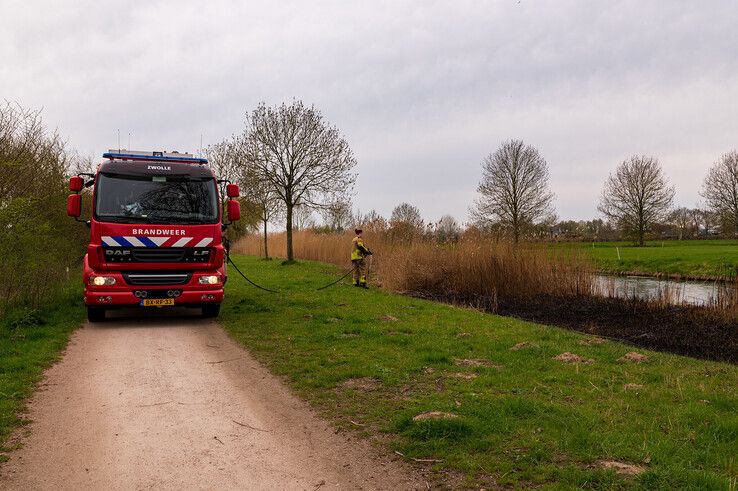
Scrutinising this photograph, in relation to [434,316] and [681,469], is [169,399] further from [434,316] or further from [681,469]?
[434,316]

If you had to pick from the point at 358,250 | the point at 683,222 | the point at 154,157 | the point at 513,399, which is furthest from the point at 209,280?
the point at 683,222

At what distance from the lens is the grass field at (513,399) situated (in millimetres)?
3707

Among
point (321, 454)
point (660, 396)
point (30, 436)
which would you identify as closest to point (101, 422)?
point (30, 436)

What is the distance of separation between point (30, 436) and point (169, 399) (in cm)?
131

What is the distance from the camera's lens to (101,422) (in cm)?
479

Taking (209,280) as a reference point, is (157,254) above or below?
above

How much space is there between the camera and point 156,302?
9.64 m

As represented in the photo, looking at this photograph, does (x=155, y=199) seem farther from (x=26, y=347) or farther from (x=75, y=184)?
(x=26, y=347)

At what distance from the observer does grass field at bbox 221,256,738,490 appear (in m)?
3.71

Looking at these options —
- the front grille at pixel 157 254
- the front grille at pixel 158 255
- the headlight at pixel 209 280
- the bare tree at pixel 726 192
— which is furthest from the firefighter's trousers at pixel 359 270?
the bare tree at pixel 726 192

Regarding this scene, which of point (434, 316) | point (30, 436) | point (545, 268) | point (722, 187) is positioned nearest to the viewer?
point (30, 436)

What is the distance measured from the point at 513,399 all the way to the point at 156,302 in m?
7.02

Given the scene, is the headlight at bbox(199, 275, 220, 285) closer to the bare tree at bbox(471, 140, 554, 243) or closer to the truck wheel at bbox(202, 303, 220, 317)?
the truck wheel at bbox(202, 303, 220, 317)

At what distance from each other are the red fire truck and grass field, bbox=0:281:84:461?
2.66 ft
